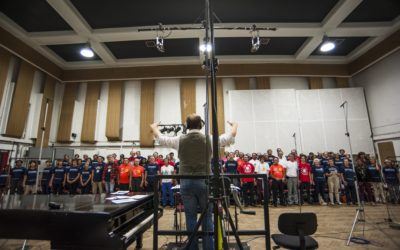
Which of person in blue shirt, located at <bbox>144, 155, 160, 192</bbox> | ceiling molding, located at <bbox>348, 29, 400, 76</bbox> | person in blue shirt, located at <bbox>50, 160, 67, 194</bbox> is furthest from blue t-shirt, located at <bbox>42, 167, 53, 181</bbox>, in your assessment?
ceiling molding, located at <bbox>348, 29, 400, 76</bbox>

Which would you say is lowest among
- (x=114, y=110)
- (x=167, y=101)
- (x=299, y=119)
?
(x=299, y=119)

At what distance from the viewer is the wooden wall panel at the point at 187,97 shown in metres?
9.81

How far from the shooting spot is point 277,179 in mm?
7195

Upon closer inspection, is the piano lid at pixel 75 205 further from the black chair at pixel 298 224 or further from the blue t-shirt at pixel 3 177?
the blue t-shirt at pixel 3 177

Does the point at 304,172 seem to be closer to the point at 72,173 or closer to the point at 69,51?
the point at 72,173

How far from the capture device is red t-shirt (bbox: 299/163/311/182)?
24.3 feet

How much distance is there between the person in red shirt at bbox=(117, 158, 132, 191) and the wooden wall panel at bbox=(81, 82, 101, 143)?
2.90m

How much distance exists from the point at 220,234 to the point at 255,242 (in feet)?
8.85

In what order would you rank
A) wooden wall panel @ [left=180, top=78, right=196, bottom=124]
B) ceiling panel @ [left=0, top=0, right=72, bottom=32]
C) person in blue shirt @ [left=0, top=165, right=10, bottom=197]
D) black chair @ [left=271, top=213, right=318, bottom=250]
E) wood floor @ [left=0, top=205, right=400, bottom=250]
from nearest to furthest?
black chair @ [left=271, top=213, right=318, bottom=250] < wood floor @ [left=0, top=205, right=400, bottom=250] < ceiling panel @ [left=0, top=0, right=72, bottom=32] < person in blue shirt @ [left=0, top=165, right=10, bottom=197] < wooden wall panel @ [left=180, top=78, right=196, bottom=124]

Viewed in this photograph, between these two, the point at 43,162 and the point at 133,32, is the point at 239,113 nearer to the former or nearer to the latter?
the point at 133,32

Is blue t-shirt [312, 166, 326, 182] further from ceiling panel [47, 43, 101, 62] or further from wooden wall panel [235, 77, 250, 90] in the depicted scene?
ceiling panel [47, 43, 101, 62]

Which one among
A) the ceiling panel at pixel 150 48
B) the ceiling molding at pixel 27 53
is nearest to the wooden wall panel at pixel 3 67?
the ceiling molding at pixel 27 53

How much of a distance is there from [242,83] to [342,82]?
462 cm

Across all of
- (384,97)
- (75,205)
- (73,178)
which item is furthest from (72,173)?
(384,97)
